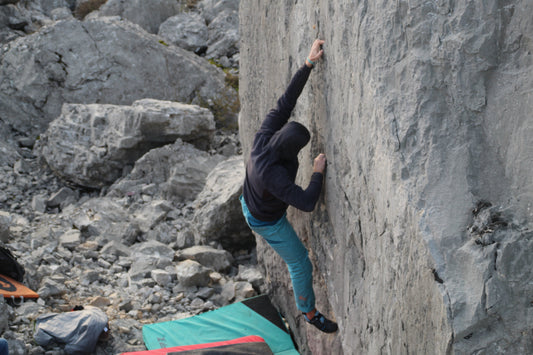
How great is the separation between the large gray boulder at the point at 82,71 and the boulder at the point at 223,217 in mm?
4241

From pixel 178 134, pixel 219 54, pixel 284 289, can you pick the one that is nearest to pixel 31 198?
pixel 178 134

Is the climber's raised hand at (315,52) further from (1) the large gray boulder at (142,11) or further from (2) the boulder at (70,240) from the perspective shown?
(1) the large gray boulder at (142,11)

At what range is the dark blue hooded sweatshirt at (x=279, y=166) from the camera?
3.35 meters

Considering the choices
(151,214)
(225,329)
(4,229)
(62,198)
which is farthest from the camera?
(62,198)

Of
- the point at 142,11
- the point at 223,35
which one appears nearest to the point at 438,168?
the point at 223,35

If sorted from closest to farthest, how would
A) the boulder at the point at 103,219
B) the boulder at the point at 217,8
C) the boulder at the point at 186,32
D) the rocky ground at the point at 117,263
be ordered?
the rocky ground at the point at 117,263 < the boulder at the point at 103,219 < the boulder at the point at 186,32 < the boulder at the point at 217,8

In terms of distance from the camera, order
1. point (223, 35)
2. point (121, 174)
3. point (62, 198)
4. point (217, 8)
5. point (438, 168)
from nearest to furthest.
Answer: point (438, 168) < point (62, 198) < point (121, 174) < point (223, 35) < point (217, 8)

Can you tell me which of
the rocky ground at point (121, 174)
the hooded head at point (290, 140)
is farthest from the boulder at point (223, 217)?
the hooded head at point (290, 140)

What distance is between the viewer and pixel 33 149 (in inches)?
370

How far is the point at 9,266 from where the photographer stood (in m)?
4.91

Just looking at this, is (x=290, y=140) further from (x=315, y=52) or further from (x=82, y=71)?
(x=82, y=71)

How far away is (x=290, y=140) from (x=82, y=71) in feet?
26.4

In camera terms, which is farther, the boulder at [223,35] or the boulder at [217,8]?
the boulder at [217,8]

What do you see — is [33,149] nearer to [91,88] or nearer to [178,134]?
[91,88]
